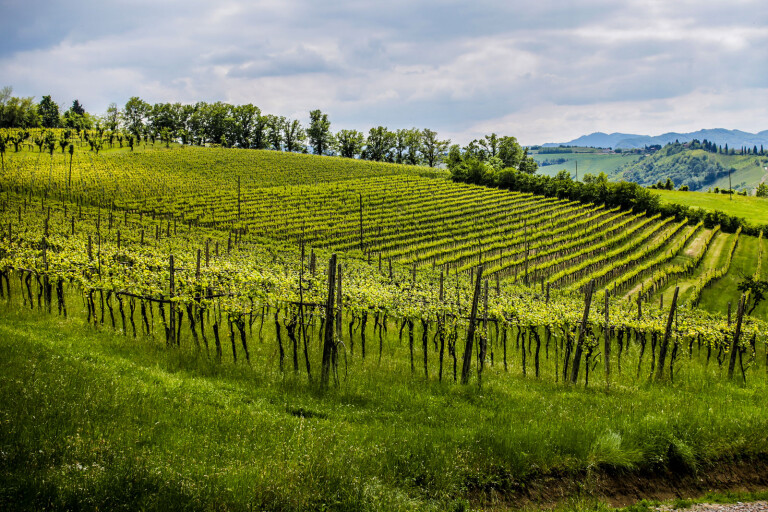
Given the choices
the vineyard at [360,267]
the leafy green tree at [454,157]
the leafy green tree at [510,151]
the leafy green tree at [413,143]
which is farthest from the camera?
the leafy green tree at [413,143]

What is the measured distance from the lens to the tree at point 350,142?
12938 centimetres

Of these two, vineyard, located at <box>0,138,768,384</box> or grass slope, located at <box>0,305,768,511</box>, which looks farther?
vineyard, located at <box>0,138,768,384</box>

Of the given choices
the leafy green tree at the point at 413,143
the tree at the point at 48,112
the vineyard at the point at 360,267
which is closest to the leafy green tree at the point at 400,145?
the leafy green tree at the point at 413,143

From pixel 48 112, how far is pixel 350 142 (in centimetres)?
8743

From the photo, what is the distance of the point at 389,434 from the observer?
7.93m

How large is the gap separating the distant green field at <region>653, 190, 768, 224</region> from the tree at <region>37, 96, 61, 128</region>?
147 m

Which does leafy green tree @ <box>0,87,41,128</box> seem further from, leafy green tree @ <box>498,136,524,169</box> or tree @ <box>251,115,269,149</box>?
leafy green tree @ <box>498,136,524,169</box>

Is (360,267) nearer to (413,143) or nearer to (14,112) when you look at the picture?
(413,143)

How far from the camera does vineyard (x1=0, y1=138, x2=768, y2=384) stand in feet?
42.9

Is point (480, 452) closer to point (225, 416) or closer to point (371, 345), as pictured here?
point (225, 416)

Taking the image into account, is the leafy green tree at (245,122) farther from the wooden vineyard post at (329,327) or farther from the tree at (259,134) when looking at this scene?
the wooden vineyard post at (329,327)

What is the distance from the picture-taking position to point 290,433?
7.64 meters

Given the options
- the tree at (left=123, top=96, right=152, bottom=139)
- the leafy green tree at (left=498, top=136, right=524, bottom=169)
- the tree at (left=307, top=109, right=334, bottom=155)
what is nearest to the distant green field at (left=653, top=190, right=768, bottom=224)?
the leafy green tree at (left=498, top=136, right=524, bottom=169)

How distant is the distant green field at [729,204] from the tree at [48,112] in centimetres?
14688
